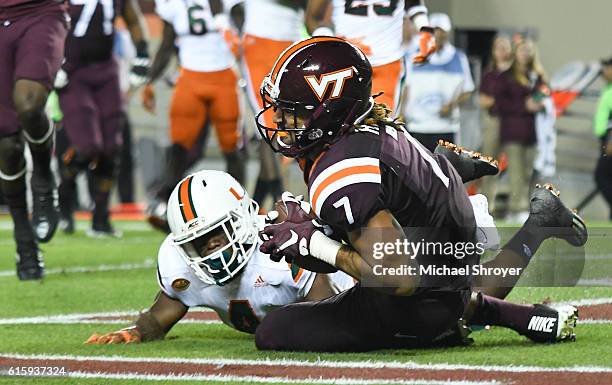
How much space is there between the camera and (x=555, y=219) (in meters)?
4.63

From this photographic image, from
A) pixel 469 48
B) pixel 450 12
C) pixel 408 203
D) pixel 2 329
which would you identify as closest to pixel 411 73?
pixel 450 12

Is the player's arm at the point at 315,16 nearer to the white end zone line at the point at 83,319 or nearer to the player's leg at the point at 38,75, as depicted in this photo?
the player's leg at the point at 38,75

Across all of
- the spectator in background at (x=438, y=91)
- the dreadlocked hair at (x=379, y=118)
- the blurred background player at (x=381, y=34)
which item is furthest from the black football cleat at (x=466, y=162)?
the spectator in background at (x=438, y=91)

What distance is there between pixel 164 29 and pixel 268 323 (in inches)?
244

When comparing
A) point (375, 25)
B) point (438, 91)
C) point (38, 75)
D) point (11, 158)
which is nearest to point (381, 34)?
point (375, 25)

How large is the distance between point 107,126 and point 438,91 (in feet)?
9.79

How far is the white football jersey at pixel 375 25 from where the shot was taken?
7102 mm

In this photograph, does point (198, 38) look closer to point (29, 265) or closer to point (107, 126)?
point (107, 126)

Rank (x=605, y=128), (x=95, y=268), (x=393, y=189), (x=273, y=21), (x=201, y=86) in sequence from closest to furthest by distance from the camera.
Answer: (x=393, y=189) → (x=95, y=268) → (x=273, y=21) → (x=201, y=86) → (x=605, y=128)

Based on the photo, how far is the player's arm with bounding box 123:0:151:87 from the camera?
916cm

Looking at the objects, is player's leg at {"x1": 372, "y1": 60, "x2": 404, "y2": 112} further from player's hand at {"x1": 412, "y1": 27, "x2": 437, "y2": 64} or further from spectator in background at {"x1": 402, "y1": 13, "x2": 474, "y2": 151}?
spectator in background at {"x1": 402, "y1": 13, "x2": 474, "y2": 151}

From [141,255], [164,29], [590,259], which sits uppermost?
[590,259]

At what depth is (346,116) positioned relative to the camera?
4.05 metres

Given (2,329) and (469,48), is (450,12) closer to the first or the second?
(469,48)
